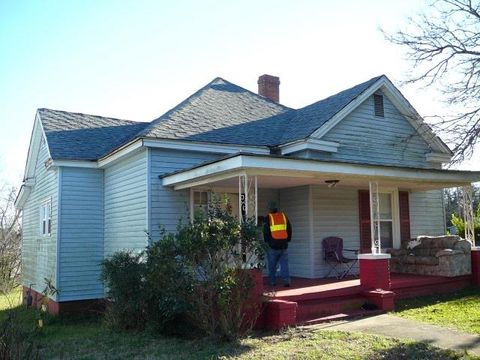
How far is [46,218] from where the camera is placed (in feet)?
52.1

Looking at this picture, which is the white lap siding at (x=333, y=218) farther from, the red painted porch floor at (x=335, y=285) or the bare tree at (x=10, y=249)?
the bare tree at (x=10, y=249)

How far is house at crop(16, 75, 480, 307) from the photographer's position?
12000mm

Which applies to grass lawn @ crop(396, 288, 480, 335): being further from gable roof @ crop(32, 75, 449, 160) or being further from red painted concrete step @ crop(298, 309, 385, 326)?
gable roof @ crop(32, 75, 449, 160)

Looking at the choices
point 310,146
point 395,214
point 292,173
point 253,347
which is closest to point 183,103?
point 310,146

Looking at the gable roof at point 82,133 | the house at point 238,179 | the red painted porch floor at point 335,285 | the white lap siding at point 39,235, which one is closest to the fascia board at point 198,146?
the house at point 238,179

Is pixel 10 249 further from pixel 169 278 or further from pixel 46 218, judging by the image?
pixel 169 278

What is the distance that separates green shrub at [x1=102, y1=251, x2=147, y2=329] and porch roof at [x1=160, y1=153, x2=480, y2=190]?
2.25 meters

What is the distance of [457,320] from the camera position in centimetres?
920

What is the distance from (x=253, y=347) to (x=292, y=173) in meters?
3.85

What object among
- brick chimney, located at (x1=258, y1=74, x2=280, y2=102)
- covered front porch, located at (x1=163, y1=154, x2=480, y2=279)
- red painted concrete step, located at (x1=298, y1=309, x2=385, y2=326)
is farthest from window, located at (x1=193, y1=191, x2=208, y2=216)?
brick chimney, located at (x1=258, y1=74, x2=280, y2=102)

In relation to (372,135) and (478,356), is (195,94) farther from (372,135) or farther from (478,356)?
(478,356)

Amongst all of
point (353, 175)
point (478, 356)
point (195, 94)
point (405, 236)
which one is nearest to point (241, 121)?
point (195, 94)

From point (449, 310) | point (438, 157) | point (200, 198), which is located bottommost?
point (449, 310)

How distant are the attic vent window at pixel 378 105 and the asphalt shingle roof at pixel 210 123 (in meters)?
0.61
